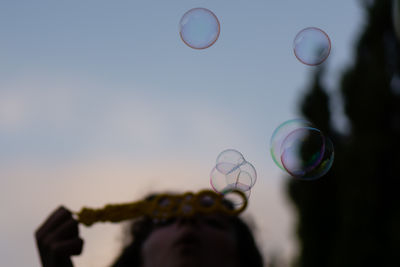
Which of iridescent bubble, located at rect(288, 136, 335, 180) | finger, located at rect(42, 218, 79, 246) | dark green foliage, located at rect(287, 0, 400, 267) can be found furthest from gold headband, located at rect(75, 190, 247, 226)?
dark green foliage, located at rect(287, 0, 400, 267)

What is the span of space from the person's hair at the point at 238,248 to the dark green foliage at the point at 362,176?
5791 mm

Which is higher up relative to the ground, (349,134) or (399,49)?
(399,49)

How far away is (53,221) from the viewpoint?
1.78 metres

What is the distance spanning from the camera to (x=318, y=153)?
298 centimetres

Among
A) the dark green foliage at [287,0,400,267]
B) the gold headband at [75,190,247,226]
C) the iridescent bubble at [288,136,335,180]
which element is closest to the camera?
the gold headband at [75,190,247,226]

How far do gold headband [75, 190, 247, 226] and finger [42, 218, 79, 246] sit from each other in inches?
2.1

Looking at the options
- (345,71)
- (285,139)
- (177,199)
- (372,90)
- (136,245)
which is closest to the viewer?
(177,199)

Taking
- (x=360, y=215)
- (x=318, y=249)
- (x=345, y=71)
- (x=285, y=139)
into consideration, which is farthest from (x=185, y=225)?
(x=345, y=71)

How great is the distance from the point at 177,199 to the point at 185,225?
121 millimetres

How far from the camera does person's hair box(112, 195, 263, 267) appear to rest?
2080 millimetres

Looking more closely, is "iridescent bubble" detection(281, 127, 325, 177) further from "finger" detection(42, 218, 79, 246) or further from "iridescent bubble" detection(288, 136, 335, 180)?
"finger" detection(42, 218, 79, 246)

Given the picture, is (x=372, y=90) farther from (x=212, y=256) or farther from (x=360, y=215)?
(x=212, y=256)

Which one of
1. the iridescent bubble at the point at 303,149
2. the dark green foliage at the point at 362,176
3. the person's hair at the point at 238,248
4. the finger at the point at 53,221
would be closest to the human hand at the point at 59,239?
the finger at the point at 53,221

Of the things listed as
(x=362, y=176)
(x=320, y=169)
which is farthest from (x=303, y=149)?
(x=362, y=176)
